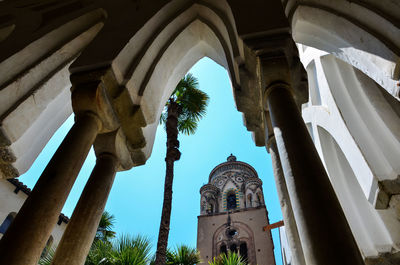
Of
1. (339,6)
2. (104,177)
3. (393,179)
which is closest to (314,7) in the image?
(339,6)

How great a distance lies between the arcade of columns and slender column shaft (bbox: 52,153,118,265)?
0.04 feet

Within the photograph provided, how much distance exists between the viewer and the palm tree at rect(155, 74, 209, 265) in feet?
25.2

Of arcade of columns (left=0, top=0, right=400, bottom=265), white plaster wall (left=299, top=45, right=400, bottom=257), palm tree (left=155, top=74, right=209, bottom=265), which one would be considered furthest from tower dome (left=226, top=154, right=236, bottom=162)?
arcade of columns (left=0, top=0, right=400, bottom=265)

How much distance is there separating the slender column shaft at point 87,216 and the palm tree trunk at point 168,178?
4579 millimetres

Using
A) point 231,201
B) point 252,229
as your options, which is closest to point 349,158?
point 252,229

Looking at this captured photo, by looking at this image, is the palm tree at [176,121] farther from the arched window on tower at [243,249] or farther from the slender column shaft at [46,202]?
the arched window on tower at [243,249]

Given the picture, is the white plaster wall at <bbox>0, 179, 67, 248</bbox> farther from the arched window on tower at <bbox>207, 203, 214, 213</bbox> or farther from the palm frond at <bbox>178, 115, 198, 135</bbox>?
the arched window on tower at <bbox>207, 203, 214, 213</bbox>

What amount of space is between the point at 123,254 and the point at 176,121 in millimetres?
Answer: 5613

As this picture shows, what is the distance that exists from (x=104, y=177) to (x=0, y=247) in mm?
1346

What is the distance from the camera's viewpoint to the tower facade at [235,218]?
3125cm

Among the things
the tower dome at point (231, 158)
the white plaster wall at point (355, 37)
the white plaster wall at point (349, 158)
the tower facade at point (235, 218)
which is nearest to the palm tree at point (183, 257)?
the white plaster wall at point (349, 158)

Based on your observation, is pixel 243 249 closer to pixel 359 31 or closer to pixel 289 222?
pixel 289 222

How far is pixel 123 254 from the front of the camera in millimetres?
6641

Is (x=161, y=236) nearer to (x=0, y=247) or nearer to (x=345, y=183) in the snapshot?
(x=345, y=183)
